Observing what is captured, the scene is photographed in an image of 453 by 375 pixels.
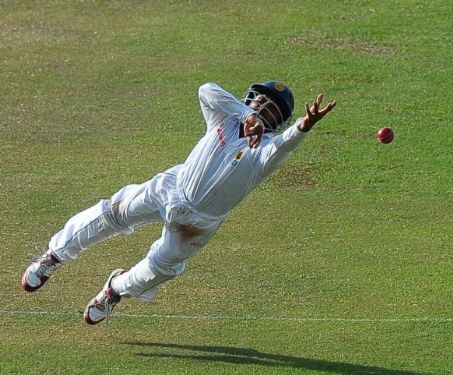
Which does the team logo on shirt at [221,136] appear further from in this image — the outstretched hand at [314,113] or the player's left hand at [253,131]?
the outstretched hand at [314,113]

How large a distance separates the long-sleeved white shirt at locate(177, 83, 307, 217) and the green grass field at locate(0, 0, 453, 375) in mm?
1349

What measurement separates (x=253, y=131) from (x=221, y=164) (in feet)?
1.49

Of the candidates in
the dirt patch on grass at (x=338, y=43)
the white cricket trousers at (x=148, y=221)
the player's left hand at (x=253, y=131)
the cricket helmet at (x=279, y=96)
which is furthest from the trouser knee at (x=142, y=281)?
the dirt patch on grass at (x=338, y=43)

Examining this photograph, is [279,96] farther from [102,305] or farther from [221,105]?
[102,305]

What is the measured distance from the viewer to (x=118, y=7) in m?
19.3

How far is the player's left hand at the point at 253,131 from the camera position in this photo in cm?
908

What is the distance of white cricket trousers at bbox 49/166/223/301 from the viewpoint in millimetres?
9633

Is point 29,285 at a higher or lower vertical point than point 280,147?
lower

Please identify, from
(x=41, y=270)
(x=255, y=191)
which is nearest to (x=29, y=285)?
(x=41, y=270)

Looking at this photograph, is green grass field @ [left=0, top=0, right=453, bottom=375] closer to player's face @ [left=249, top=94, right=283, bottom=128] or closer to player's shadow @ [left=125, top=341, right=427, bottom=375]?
player's shadow @ [left=125, top=341, right=427, bottom=375]

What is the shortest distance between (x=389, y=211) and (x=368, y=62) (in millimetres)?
4609

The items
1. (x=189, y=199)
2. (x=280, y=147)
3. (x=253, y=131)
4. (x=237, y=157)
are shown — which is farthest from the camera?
(x=189, y=199)

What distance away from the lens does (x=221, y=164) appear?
9.37 metres

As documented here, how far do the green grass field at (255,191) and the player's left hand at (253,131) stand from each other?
1870 millimetres
